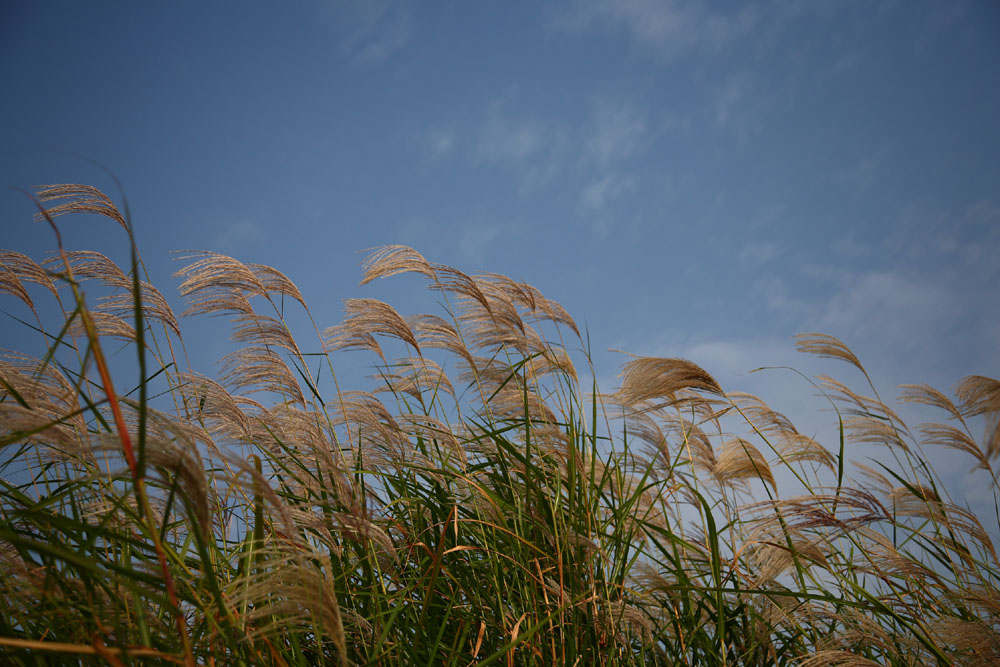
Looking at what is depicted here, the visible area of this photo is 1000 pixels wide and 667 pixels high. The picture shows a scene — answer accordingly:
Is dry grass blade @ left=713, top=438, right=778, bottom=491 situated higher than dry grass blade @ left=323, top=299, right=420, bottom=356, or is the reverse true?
dry grass blade @ left=323, top=299, right=420, bottom=356

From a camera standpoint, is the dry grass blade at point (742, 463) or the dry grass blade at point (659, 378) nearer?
the dry grass blade at point (659, 378)

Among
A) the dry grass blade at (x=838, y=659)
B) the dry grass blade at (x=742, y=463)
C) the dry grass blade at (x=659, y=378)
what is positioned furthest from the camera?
the dry grass blade at (x=742, y=463)

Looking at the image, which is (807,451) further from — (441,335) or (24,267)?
(24,267)

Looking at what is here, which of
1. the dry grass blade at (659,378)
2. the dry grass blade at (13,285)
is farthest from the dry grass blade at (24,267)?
the dry grass blade at (659,378)

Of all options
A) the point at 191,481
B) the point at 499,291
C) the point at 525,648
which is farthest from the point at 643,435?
the point at 191,481

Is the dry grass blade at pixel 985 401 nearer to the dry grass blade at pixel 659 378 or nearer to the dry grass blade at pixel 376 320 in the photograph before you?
the dry grass blade at pixel 659 378

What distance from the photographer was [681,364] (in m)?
2.79

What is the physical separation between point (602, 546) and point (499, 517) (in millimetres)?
495

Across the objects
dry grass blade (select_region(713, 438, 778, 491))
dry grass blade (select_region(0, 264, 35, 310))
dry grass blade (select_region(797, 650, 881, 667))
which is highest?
dry grass blade (select_region(0, 264, 35, 310))

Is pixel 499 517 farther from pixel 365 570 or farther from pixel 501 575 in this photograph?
pixel 365 570

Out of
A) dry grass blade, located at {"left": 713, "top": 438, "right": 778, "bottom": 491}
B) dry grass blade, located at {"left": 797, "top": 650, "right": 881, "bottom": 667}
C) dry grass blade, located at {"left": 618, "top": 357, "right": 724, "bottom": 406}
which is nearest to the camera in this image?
dry grass blade, located at {"left": 797, "top": 650, "right": 881, "bottom": 667}

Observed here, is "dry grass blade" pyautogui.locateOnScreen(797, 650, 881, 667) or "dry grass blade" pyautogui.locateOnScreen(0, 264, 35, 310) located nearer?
"dry grass blade" pyautogui.locateOnScreen(797, 650, 881, 667)

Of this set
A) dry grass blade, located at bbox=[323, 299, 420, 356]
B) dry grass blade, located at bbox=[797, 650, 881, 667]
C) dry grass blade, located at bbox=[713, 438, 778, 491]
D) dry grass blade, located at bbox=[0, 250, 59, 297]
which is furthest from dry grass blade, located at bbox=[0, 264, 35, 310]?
dry grass blade, located at bbox=[797, 650, 881, 667]

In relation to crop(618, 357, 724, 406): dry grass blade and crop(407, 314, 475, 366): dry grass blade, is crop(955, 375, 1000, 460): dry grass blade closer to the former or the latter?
crop(618, 357, 724, 406): dry grass blade
